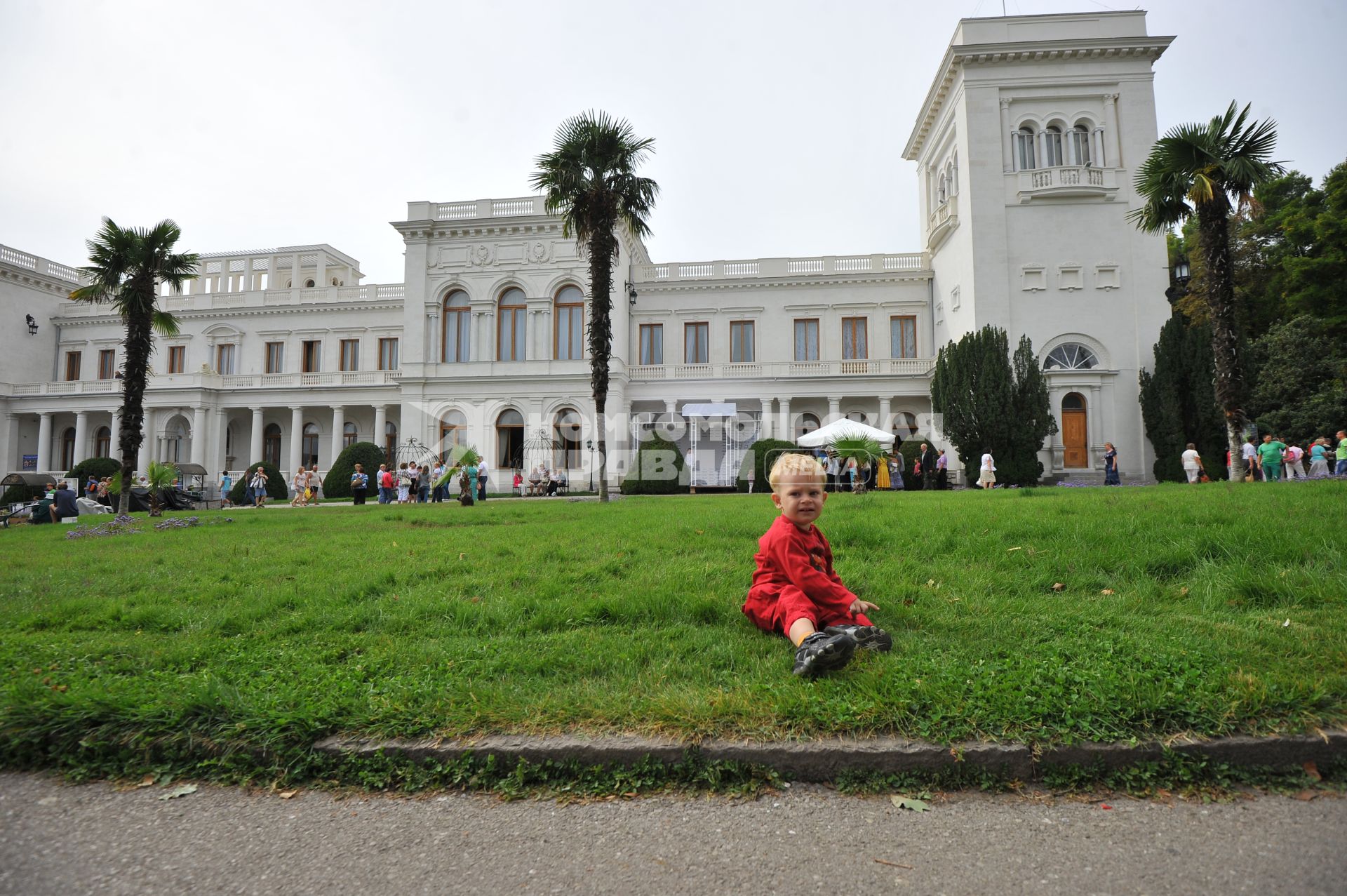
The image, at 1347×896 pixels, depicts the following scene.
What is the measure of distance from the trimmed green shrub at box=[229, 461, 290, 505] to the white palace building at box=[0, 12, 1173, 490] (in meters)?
3.72

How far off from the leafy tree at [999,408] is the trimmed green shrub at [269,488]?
91.8ft

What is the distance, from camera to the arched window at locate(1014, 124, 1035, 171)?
26797 millimetres

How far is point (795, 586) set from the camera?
368 cm

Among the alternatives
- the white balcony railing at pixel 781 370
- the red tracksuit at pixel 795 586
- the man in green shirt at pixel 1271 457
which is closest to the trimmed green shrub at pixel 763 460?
the white balcony railing at pixel 781 370

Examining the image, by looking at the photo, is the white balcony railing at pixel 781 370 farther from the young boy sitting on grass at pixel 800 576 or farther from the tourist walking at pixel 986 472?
the young boy sitting on grass at pixel 800 576

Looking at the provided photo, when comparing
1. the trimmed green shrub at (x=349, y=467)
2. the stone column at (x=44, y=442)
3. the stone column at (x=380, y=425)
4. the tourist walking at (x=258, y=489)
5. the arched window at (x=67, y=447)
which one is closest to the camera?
the tourist walking at (x=258, y=489)

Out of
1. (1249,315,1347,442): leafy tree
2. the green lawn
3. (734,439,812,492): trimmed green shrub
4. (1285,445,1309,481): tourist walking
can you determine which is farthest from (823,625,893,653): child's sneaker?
(1249,315,1347,442): leafy tree

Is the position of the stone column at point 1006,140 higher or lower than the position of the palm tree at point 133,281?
higher

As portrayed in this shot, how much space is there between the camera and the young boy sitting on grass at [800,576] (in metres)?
3.54

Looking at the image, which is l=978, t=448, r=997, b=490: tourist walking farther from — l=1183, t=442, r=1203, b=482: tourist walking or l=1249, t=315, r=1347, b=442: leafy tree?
l=1249, t=315, r=1347, b=442: leafy tree

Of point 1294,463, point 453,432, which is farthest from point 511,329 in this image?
point 1294,463

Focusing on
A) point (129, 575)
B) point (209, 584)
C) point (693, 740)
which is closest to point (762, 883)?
point (693, 740)

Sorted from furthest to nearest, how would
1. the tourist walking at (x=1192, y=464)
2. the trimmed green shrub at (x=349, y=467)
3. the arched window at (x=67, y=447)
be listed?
the arched window at (x=67, y=447)
the trimmed green shrub at (x=349, y=467)
the tourist walking at (x=1192, y=464)

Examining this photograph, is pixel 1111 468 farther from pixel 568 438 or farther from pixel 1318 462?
pixel 568 438
